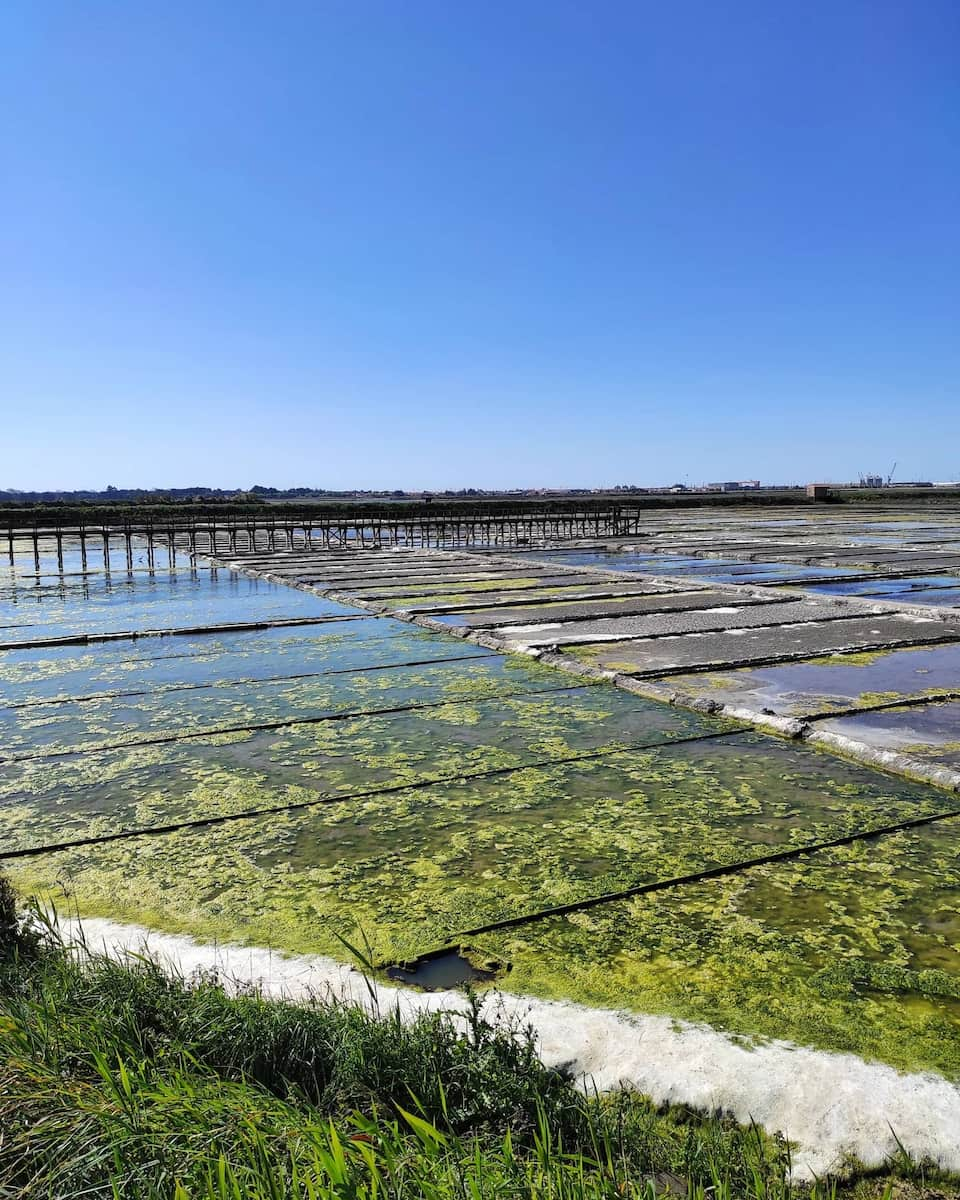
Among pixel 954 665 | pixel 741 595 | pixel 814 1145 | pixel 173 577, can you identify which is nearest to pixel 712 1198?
pixel 814 1145

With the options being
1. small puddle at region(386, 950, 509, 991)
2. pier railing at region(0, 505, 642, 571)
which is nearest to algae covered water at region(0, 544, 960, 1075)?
small puddle at region(386, 950, 509, 991)

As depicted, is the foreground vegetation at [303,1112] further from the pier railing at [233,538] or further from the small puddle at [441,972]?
the pier railing at [233,538]

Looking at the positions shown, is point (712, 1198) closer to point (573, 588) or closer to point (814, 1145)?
point (814, 1145)

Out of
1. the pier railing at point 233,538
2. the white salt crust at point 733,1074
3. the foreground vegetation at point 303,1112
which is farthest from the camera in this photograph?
the pier railing at point 233,538

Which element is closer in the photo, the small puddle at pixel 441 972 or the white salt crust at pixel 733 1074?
the white salt crust at pixel 733 1074

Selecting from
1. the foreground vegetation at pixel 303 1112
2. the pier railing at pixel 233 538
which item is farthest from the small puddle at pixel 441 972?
the pier railing at pixel 233 538

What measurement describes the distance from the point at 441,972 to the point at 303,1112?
0.71 metres

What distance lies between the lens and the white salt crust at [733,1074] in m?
1.71

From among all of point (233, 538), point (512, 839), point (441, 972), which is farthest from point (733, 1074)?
point (233, 538)

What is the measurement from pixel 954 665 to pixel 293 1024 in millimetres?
5854

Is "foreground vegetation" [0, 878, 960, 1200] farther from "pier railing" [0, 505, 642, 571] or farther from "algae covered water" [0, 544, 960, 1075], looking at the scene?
"pier railing" [0, 505, 642, 571]

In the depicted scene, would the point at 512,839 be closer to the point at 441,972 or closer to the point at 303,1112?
the point at 441,972

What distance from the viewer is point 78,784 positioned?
13.3 ft

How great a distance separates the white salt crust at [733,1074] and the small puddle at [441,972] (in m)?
0.07
